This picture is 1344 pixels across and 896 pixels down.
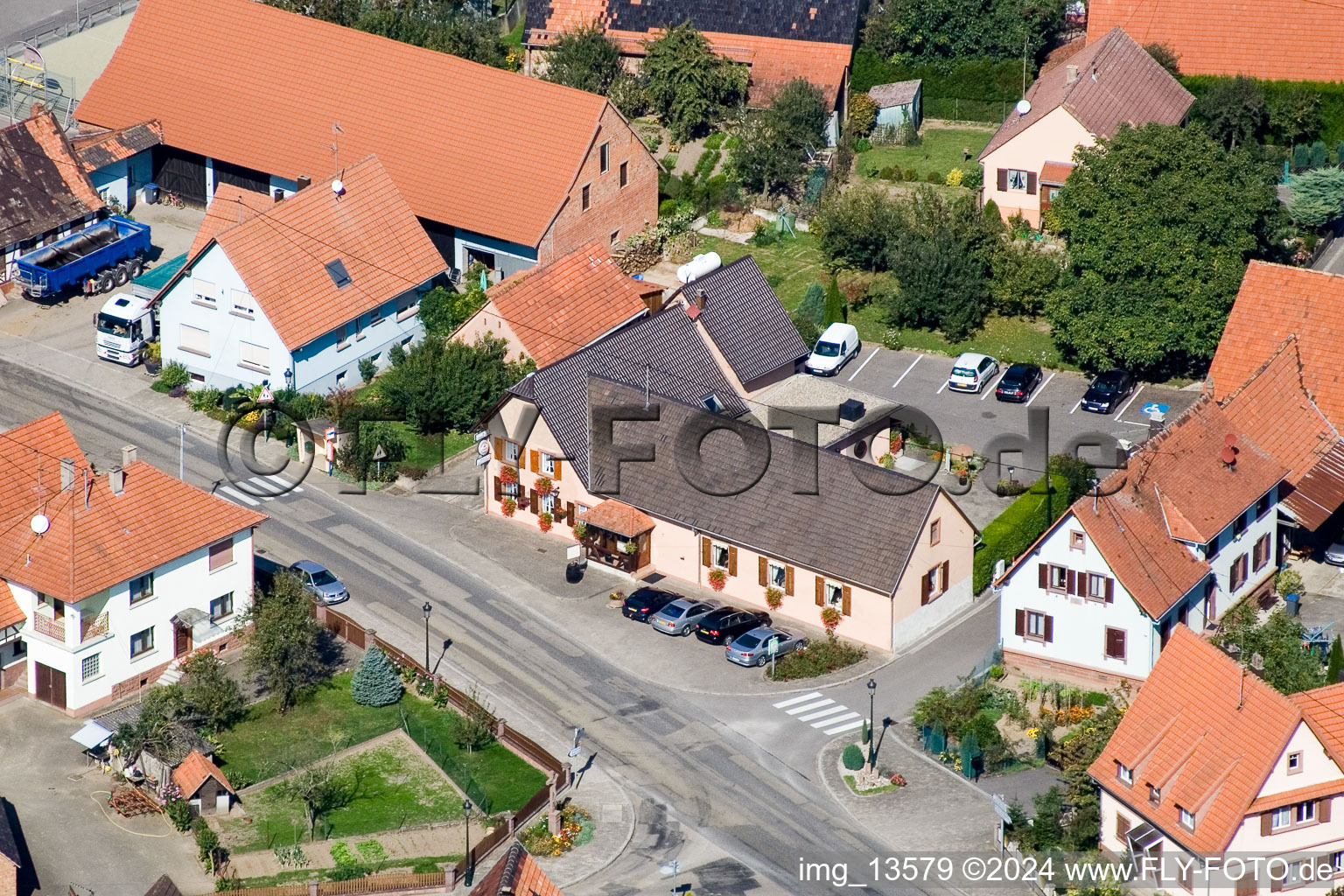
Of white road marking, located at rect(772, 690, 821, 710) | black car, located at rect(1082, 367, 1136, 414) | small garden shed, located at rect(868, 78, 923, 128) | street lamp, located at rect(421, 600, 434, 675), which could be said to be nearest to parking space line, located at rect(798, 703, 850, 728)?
white road marking, located at rect(772, 690, 821, 710)

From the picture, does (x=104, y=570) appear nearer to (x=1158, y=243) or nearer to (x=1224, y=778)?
(x=1224, y=778)

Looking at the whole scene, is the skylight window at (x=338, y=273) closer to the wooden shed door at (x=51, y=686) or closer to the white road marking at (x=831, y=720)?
the wooden shed door at (x=51, y=686)

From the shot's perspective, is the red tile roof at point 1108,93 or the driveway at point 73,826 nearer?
the driveway at point 73,826

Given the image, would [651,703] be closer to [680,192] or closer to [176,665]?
[176,665]

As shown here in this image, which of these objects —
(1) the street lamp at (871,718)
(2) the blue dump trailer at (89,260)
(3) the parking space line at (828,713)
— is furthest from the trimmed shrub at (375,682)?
(2) the blue dump trailer at (89,260)

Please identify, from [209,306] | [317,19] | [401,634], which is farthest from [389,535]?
[317,19]
